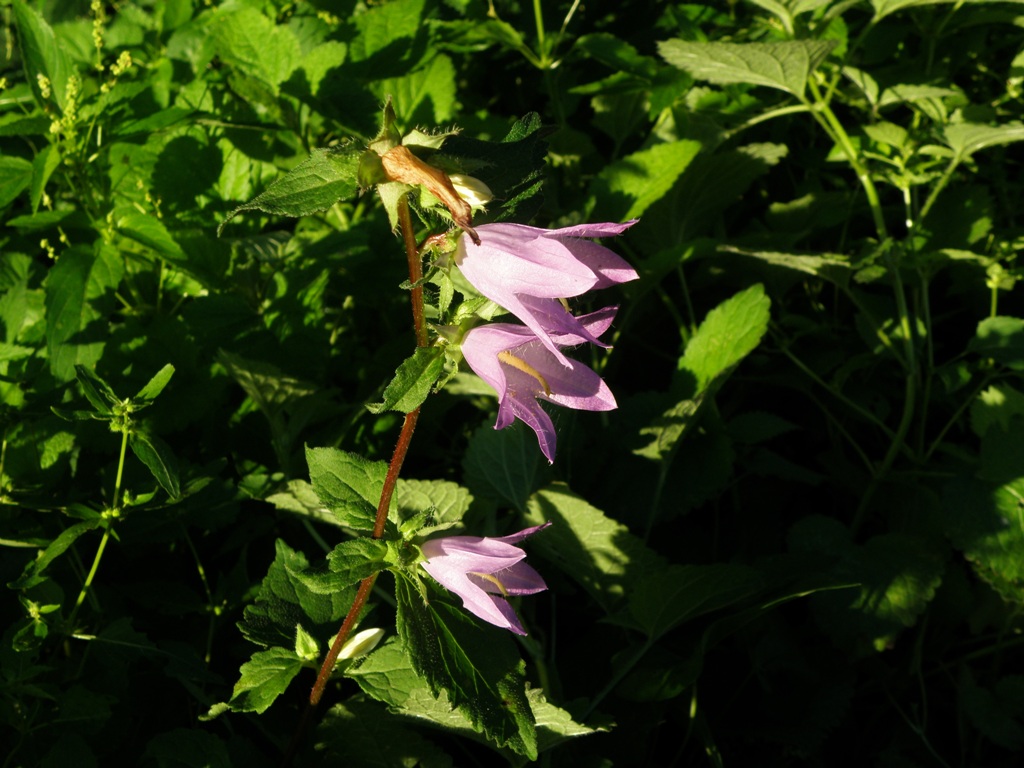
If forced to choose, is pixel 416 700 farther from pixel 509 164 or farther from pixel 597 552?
pixel 509 164

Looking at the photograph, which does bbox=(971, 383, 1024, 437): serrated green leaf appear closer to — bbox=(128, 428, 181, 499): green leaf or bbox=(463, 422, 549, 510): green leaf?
bbox=(463, 422, 549, 510): green leaf

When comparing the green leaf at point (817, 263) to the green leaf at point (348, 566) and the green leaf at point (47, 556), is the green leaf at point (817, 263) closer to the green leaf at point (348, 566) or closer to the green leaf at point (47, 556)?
the green leaf at point (348, 566)

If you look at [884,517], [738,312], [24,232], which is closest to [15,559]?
[24,232]

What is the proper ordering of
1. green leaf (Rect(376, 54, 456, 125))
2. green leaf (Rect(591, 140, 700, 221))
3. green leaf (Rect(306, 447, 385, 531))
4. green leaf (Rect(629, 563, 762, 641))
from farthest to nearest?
green leaf (Rect(376, 54, 456, 125))
green leaf (Rect(591, 140, 700, 221))
green leaf (Rect(629, 563, 762, 641))
green leaf (Rect(306, 447, 385, 531))

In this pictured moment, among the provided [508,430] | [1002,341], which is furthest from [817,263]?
[508,430]

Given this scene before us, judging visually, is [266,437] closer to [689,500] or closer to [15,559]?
[15,559]

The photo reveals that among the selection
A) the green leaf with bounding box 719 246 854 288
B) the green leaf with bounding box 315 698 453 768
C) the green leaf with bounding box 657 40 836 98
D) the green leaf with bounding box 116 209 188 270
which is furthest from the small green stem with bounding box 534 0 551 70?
the green leaf with bounding box 315 698 453 768
